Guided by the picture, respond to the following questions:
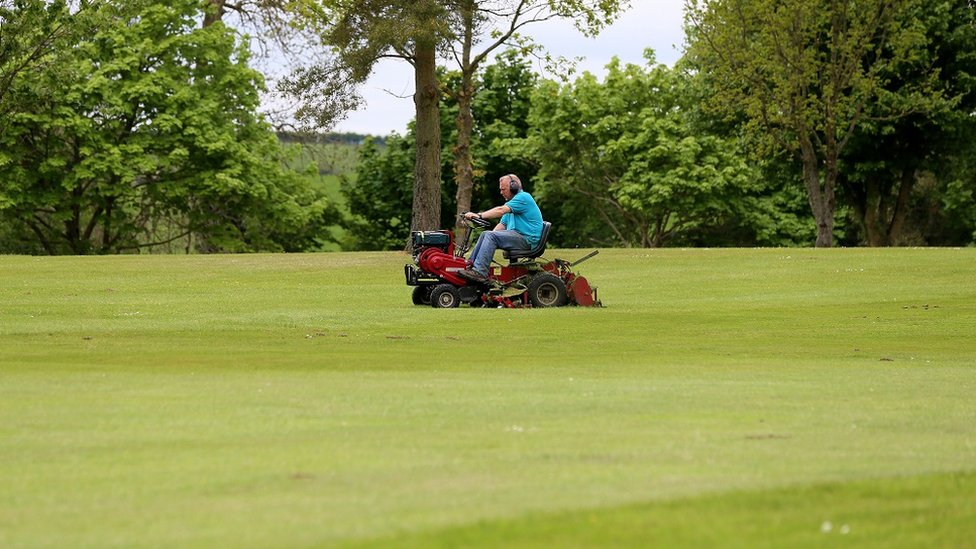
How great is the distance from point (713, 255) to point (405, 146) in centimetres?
4279

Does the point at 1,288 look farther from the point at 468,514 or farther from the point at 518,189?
the point at 468,514

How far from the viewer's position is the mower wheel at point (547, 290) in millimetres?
23859

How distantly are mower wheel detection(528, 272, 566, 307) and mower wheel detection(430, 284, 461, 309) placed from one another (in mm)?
1191

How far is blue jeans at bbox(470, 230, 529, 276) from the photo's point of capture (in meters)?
22.9

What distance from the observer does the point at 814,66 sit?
174 feet

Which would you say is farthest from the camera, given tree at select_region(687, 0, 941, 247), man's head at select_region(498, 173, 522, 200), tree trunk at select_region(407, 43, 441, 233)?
tree at select_region(687, 0, 941, 247)

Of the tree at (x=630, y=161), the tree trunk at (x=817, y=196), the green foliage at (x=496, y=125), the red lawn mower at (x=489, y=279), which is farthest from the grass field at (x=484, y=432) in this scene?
the green foliage at (x=496, y=125)

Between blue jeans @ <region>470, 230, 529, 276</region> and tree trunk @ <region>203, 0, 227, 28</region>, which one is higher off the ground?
tree trunk @ <region>203, 0, 227, 28</region>

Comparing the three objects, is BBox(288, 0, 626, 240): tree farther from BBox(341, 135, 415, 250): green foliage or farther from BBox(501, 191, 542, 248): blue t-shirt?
BBox(341, 135, 415, 250): green foliage

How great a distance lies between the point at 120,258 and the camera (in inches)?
1555

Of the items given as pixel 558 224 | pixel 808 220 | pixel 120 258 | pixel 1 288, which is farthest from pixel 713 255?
pixel 558 224

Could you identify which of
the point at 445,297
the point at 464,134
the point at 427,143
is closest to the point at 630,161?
the point at 464,134

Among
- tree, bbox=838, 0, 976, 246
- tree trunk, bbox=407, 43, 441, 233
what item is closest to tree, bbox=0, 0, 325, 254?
tree trunk, bbox=407, 43, 441, 233

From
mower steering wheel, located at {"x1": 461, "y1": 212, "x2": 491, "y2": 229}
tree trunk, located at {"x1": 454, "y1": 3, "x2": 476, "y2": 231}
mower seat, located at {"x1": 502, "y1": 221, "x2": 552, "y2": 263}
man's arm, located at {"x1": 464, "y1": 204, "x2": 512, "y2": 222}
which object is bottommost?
mower seat, located at {"x1": 502, "y1": 221, "x2": 552, "y2": 263}
